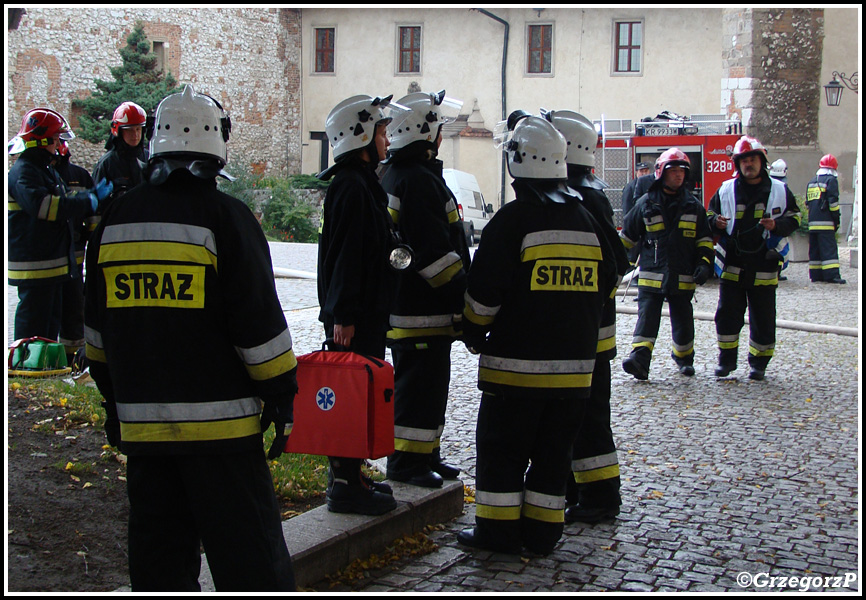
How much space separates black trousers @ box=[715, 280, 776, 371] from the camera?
27.7 feet

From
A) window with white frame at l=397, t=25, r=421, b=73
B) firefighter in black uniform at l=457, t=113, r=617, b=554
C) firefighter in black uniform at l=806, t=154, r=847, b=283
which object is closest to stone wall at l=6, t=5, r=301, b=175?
window with white frame at l=397, t=25, r=421, b=73

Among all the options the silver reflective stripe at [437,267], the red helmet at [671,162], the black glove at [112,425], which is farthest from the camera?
the red helmet at [671,162]

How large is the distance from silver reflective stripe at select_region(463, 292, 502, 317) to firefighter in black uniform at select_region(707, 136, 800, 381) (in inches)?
191

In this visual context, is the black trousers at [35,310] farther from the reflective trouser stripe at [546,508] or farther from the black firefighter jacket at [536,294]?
the reflective trouser stripe at [546,508]

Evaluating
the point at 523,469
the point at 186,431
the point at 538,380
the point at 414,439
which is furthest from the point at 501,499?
the point at 186,431

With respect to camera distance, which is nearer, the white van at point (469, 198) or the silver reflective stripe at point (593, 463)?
the silver reflective stripe at point (593, 463)

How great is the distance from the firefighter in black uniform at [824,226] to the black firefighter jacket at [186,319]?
14952 mm

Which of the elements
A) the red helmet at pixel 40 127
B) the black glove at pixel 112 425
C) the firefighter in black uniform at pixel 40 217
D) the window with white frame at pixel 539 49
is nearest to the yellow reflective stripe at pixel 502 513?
the black glove at pixel 112 425

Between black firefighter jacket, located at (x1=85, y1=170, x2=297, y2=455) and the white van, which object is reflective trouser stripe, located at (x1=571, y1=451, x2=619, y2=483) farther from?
the white van

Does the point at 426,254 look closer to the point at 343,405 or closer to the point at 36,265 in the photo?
the point at 343,405

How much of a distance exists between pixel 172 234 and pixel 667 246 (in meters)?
6.03

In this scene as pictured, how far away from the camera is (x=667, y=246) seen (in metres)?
8.23

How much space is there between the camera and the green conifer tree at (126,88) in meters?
29.1

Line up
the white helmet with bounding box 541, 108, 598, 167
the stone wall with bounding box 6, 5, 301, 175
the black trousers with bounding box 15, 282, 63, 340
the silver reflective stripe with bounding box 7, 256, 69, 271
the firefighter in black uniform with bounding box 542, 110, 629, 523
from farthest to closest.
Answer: the stone wall with bounding box 6, 5, 301, 175 < the black trousers with bounding box 15, 282, 63, 340 < the silver reflective stripe with bounding box 7, 256, 69, 271 < the white helmet with bounding box 541, 108, 598, 167 < the firefighter in black uniform with bounding box 542, 110, 629, 523
